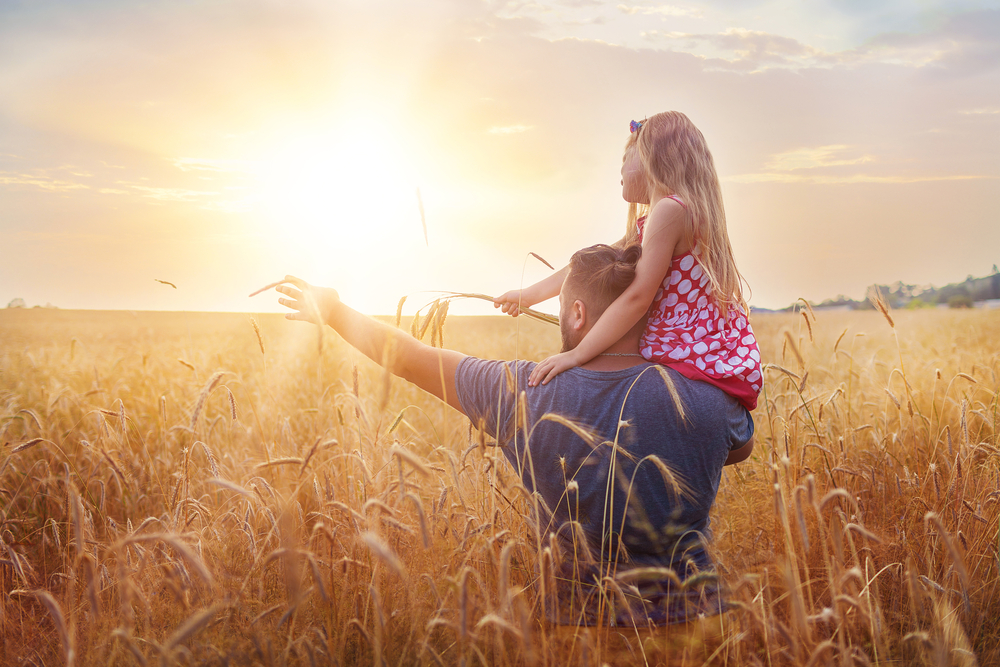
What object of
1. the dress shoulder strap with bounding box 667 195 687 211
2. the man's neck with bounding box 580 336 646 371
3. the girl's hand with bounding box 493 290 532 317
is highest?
the dress shoulder strap with bounding box 667 195 687 211

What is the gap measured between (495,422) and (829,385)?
393cm

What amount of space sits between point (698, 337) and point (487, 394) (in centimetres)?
85

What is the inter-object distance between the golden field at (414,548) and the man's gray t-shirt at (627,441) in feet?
0.76

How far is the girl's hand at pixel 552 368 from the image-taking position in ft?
7.00

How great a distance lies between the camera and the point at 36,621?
2.28 meters

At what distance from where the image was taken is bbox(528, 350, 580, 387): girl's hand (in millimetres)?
2133

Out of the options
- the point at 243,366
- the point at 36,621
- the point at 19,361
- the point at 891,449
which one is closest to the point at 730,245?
the point at 891,449

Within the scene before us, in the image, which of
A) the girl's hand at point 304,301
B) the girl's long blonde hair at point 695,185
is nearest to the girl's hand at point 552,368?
the girl's long blonde hair at point 695,185

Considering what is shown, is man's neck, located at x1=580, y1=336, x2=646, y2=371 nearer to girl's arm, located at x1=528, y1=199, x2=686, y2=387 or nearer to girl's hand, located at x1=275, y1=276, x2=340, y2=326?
girl's arm, located at x1=528, y1=199, x2=686, y2=387

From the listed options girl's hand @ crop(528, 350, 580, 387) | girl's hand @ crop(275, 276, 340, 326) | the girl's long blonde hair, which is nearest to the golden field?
girl's hand @ crop(275, 276, 340, 326)

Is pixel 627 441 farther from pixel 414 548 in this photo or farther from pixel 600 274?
pixel 414 548

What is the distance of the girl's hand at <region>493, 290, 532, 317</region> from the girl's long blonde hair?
80cm

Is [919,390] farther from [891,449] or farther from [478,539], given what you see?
[478,539]

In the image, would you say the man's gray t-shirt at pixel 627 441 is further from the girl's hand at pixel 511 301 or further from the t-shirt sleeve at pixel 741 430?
the girl's hand at pixel 511 301
